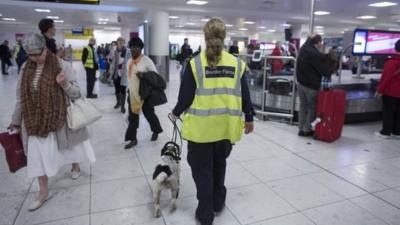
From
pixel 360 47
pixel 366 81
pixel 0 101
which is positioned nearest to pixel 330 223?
pixel 360 47

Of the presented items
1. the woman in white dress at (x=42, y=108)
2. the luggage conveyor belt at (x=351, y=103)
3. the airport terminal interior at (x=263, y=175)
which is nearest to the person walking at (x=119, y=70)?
the airport terminal interior at (x=263, y=175)

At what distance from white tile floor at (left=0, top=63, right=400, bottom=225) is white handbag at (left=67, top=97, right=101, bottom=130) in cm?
64

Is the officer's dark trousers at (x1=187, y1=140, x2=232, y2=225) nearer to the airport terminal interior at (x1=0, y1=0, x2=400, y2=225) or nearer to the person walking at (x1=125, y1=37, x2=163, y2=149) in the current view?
the airport terminal interior at (x1=0, y1=0, x2=400, y2=225)

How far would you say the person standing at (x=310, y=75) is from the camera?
4.24 meters

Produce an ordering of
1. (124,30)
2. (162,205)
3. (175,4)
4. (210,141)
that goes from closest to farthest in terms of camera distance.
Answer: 1. (210,141)
2. (162,205)
3. (175,4)
4. (124,30)

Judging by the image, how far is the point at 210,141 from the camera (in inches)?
79.8

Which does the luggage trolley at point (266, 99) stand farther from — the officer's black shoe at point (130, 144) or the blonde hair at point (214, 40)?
the blonde hair at point (214, 40)

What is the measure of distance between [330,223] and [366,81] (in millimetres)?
4997

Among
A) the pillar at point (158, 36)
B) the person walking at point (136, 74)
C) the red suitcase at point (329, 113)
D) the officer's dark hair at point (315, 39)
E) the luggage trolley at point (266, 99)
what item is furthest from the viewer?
the pillar at point (158, 36)

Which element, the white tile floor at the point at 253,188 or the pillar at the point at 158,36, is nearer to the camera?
the white tile floor at the point at 253,188

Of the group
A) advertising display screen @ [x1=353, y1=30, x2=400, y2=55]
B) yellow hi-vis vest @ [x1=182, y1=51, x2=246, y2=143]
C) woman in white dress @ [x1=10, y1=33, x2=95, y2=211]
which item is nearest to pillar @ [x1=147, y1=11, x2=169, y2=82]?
advertising display screen @ [x1=353, y1=30, x2=400, y2=55]

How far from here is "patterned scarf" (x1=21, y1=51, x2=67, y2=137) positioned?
2.28 m

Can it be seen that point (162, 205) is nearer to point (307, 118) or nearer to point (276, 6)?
point (307, 118)

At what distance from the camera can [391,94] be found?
14.5 feet
